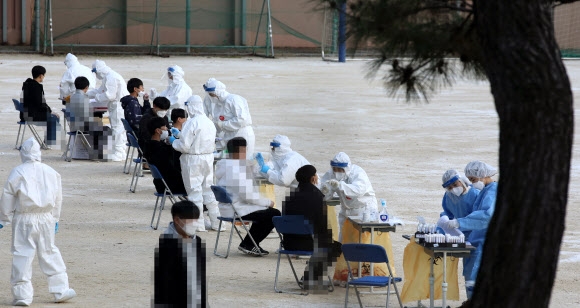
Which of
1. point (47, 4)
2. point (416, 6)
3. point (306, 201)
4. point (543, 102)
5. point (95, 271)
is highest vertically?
point (47, 4)

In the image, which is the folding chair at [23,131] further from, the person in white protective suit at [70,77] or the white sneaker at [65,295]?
the white sneaker at [65,295]

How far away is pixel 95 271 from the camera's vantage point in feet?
38.2

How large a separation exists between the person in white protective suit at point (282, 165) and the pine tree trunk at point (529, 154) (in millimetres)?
6867

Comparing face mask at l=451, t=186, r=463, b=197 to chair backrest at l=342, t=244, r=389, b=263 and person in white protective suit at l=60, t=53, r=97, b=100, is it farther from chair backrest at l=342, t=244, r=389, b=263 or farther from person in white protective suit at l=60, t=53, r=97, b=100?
person in white protective suit at l=60, t=53, r=97, b=100

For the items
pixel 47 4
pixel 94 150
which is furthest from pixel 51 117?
pixel 47 4

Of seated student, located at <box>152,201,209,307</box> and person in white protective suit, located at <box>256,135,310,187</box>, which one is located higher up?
person in white protective suit, located at <box>256,135,310,187</box>

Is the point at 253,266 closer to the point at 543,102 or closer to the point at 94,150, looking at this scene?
the point at 543,102

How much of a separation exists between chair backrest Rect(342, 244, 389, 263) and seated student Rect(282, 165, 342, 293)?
130cm

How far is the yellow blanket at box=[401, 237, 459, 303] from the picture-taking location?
10.1 m

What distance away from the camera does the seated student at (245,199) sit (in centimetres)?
1245

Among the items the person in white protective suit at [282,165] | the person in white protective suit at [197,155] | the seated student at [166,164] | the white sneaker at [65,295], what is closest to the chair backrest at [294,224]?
the person in white protective suit at [282,165]

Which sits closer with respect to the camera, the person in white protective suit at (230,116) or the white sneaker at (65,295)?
the white sneaker at (65,295)

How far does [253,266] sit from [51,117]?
944 cm

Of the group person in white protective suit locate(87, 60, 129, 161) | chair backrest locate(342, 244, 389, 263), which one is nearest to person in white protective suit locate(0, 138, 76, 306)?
chair backrest locate(342, 244, 389, 263)
